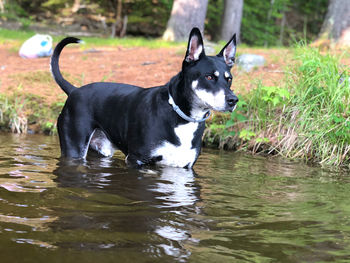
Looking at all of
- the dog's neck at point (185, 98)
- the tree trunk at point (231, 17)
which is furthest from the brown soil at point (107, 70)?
the tree trunk at point (231, 17)

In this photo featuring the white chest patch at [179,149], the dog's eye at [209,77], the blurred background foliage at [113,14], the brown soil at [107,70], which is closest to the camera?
the dog's eye at [209,77]

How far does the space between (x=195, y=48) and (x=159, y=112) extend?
0.74 meters

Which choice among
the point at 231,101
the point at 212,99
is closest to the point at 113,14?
the point at 212,99

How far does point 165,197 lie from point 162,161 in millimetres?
912

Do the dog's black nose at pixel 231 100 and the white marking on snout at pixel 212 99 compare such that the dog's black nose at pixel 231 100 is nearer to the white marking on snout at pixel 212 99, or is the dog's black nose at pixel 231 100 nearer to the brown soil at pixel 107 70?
the white marking on snout at pixel 212 99

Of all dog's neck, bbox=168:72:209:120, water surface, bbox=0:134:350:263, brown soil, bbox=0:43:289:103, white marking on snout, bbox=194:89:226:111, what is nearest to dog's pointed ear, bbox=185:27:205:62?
dog's neck, bbox=168:72:209:120

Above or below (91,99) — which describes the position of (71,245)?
below

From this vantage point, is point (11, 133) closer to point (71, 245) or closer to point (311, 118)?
point (311, 118)

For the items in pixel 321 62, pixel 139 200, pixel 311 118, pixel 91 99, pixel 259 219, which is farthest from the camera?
pixel 321 62

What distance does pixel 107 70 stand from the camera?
29.8 ft

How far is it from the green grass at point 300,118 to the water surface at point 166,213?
0.83 m

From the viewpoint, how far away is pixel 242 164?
547 cm

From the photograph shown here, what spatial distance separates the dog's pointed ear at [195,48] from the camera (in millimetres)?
4273

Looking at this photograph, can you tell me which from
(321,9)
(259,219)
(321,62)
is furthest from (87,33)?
(259,219)
